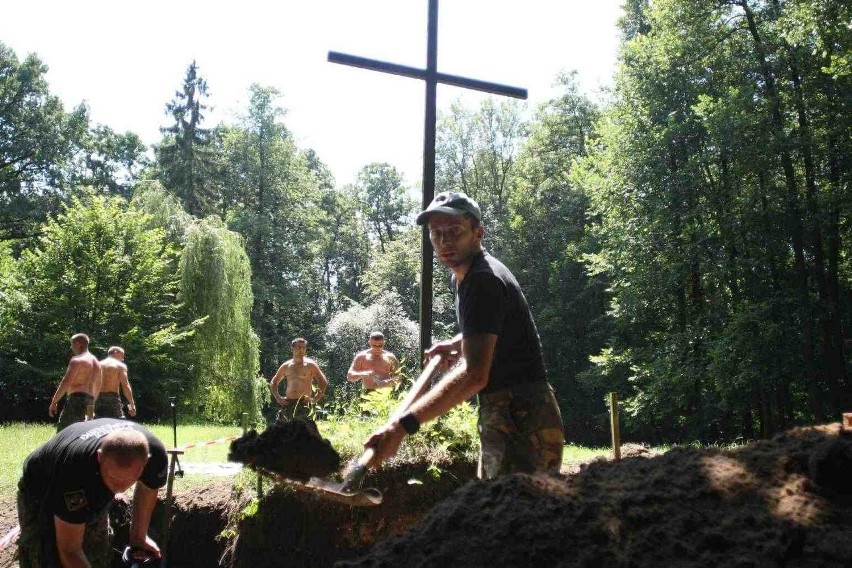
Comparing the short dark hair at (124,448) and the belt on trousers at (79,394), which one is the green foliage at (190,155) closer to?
the belt on trousers at (79,394)

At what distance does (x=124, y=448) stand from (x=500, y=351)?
6.74 feet

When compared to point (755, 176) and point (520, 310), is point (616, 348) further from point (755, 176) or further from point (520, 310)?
point (520, 310)

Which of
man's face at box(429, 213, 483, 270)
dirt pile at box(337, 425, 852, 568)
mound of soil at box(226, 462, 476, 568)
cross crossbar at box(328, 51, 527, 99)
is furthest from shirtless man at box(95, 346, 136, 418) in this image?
dirt pile at box(337, 425, 852, 568)

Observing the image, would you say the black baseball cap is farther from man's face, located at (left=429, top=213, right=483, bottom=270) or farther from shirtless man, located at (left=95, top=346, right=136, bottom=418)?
shirtless man, located at (left=95, top=346, right=136, bottom=418)

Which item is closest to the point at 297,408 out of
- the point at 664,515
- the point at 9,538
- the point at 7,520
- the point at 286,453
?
the point at 9,538

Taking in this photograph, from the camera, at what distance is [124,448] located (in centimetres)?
340

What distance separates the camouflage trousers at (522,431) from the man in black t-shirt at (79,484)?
193 cm

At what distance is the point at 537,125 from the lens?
1388 inches

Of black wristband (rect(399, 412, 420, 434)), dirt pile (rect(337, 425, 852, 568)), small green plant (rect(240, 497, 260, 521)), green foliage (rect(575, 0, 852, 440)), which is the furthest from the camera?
green foliage (rect(575, 0, 852, 440))

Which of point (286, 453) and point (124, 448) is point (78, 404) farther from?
point (286, 453)

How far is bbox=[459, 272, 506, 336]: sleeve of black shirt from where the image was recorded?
8.27 ft

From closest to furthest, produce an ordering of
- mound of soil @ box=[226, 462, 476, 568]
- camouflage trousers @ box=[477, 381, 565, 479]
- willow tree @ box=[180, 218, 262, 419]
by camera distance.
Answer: camouflage trousers @ box=[477, 381, 565, 479]
mound of soil @ box=[226, 462, 476, 568]
willow tree @ box=[180, 218, 262, 419]

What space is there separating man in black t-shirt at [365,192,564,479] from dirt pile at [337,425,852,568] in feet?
2.88

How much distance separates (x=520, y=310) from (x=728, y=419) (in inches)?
869
